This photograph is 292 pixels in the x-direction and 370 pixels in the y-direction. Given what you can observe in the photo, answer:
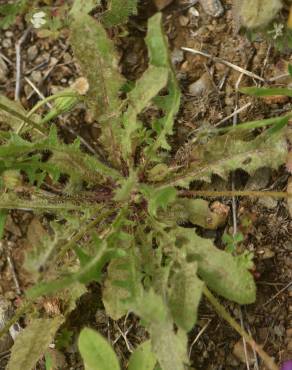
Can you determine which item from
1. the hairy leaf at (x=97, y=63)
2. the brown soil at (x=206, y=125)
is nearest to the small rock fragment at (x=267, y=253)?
the brown soil at (x=206, y=125)

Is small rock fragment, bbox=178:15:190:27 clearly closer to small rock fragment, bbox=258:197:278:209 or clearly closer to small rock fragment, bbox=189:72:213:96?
small rock fragment, bbox=189:72:213:96

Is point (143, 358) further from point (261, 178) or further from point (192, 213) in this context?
point (261, 178)

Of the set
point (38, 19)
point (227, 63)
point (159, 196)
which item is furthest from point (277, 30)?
point (38, 19)

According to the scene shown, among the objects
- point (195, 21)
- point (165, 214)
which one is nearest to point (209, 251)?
point (165, 214)

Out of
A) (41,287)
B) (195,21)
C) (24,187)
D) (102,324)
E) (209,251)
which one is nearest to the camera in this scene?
(41,287)

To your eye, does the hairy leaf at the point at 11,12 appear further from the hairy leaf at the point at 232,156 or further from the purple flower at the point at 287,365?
the purple flower at the point at 287,365

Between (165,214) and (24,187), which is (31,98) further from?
(165,214)

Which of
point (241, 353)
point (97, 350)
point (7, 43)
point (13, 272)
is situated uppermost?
point (7, 43)
